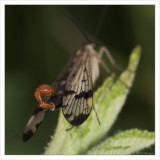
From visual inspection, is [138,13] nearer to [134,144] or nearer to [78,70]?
[78,70]

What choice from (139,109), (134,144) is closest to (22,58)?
(139,109)

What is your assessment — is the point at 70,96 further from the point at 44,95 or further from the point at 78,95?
the point at 44,95

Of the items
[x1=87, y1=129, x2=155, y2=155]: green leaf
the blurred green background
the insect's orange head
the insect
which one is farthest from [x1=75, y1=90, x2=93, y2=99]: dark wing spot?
the blurred green background

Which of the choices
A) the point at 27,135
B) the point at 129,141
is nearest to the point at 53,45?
the point at 27,135

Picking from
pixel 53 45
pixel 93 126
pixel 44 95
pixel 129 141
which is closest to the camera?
pixel 129 141

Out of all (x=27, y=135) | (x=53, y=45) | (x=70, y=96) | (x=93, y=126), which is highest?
(x=53, y=45)

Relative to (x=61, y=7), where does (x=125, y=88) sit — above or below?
below

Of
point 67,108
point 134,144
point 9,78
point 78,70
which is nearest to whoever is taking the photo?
point 134,144
